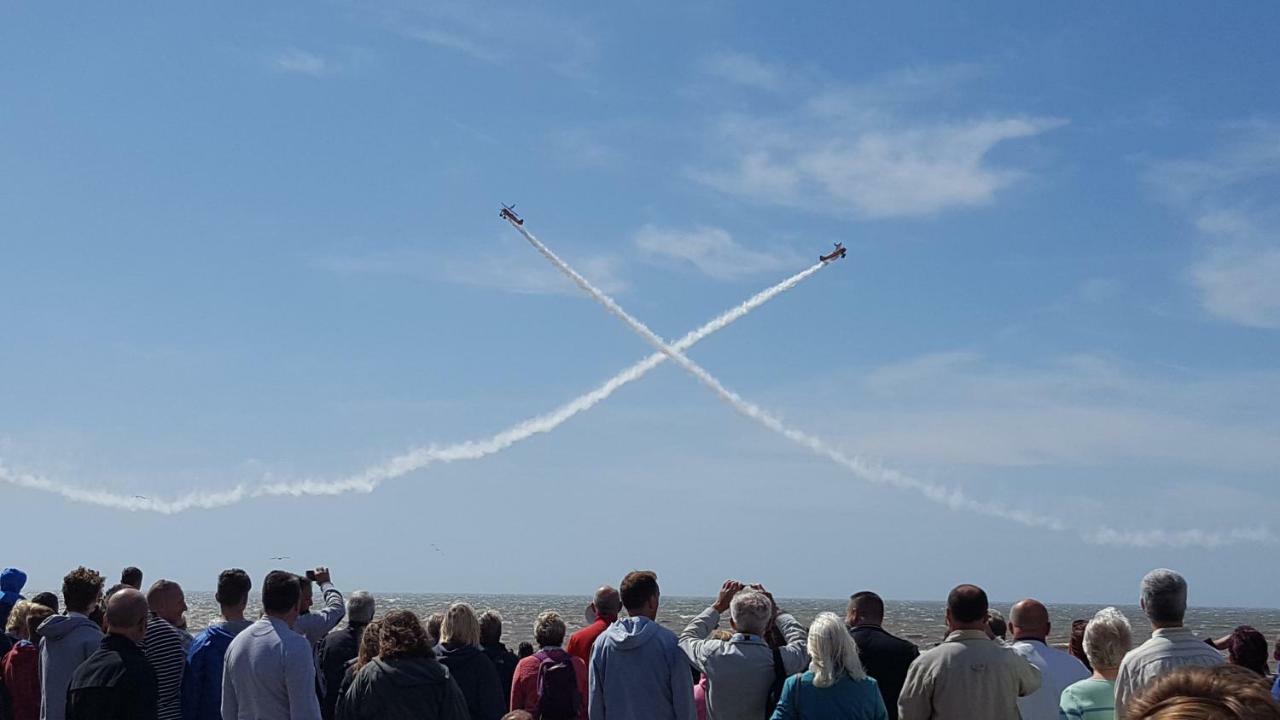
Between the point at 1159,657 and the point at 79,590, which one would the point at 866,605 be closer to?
the point at 1159,657

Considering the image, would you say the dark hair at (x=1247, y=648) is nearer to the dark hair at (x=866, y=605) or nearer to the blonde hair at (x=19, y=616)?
the dark hair at (x=866, y=605)

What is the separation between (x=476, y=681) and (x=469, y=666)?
0.37ft

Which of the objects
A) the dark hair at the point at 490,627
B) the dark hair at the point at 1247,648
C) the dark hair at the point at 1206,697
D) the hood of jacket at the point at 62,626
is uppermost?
the dark hair at the point at 1206,697

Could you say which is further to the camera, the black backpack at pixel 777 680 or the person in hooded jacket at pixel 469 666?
the person in hooded jacket at pixel 469 666

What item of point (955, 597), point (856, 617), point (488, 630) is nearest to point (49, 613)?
point (488, 630)

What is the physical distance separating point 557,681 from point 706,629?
4.19 ft

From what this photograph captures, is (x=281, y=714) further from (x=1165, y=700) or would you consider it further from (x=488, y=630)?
(x=1165, y=700)

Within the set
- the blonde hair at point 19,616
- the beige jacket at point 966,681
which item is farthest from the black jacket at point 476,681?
the blonde hair at point 19,616

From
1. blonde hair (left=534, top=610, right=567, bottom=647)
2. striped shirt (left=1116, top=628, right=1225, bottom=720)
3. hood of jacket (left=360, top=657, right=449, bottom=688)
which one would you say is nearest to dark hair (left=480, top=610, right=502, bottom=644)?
blonde hair (left=534, top=610, right=567, bottom=647)

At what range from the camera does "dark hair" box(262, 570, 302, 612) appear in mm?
7367

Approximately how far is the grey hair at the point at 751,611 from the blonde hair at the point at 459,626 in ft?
6.36

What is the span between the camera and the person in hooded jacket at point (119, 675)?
7.24m

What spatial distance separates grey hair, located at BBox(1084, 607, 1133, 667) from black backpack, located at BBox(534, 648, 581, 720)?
11.5ft

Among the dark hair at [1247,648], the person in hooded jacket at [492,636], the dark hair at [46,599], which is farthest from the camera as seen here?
the dark hair at [46,599]
